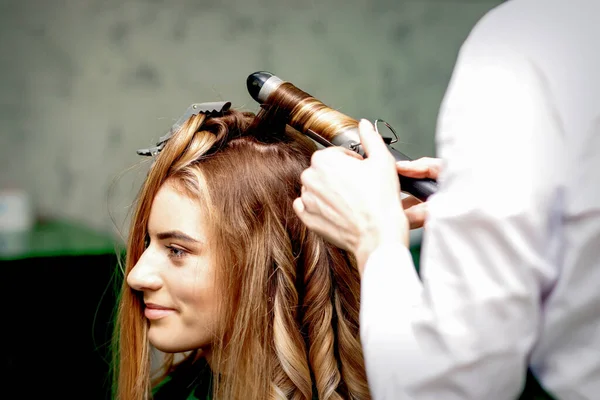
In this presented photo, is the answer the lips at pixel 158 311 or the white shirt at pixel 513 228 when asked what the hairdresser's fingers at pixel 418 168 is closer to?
the white shirt at pixel 513 228

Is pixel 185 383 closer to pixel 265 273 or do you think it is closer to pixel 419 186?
pixel 265 273

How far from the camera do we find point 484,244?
74 cm

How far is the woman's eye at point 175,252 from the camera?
4.37ft

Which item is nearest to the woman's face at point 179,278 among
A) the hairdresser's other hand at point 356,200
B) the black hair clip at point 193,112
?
the black hair clip at point 193,112

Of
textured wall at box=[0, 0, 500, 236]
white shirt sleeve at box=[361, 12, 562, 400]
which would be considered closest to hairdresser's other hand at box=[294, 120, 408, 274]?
white shirt sleeve at box=[361, 12, 562, 400]

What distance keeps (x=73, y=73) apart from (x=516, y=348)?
2.22 m

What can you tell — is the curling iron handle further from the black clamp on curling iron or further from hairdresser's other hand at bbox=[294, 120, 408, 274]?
hairdresser's other hand at bbox=[294, 120, 408, 274]

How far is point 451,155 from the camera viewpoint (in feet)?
2.54

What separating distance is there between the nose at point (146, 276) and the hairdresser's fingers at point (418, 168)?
0.55 meters

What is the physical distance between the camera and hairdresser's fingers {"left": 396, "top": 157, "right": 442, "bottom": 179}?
42.2 inches

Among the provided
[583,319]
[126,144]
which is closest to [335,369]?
[583,319]

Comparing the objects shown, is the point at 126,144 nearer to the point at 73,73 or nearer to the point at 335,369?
the point at 73,73

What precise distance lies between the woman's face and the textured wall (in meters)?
1.27

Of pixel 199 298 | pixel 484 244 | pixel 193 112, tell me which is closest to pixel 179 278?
pixel 199 298
